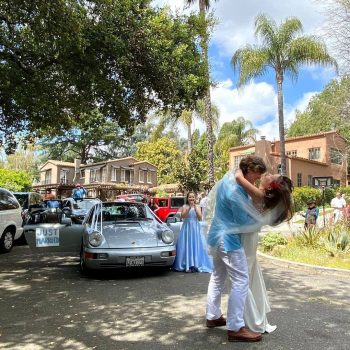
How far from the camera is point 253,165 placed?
420 centimetres

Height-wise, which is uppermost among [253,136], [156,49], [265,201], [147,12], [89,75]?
[253,136]

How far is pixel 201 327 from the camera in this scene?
4.69 meters

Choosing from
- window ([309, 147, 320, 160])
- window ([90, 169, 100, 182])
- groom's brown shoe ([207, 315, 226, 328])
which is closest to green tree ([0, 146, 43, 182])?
window ([90, 169, 100, 182])

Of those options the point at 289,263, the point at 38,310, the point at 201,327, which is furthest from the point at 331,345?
the point at 289,263

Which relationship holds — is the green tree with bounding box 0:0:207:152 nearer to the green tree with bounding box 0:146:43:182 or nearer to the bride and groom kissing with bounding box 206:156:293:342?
the bride and groom kissing with bounding box 206:156:293:342

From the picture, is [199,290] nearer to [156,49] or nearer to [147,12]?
[156,49]

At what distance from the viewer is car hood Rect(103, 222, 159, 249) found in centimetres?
766

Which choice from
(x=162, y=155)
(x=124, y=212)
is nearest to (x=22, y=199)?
(x=124, y=212)

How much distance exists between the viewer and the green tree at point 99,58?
27.9 feet

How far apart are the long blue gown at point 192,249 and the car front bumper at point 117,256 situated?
2.11ft

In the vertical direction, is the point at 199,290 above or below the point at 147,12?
below

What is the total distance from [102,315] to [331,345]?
267cm

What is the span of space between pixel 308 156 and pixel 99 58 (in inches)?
1346

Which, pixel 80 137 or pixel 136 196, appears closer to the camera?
pixel 136 196
